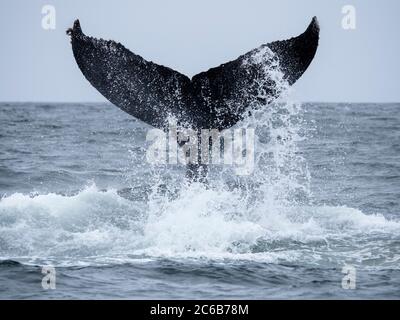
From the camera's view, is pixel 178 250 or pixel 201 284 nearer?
pixel 201 284

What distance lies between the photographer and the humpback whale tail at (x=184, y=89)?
313 inches

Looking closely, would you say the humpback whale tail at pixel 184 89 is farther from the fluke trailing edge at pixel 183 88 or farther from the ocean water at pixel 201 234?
the ocean water at pixel 201 234

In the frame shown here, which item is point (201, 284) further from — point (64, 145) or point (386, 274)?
point (64, 145)

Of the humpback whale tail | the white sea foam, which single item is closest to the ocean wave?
the white sea foam

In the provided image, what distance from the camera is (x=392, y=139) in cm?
2370

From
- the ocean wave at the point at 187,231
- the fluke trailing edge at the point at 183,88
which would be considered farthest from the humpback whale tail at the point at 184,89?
the ocean wave at the point at 187,231

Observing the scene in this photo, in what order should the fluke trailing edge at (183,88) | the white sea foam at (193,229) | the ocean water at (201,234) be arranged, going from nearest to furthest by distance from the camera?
1. the ocean water at (201,234)
2. the fluke trailing edge at (183,88)
3. the white sea foam at (193,229)

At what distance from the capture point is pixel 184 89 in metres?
8.24

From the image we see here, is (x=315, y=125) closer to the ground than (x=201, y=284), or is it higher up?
higher up

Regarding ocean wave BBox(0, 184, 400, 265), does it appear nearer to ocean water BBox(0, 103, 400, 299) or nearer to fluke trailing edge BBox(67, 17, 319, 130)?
ocean water BBox(0, 103, 400, 299)

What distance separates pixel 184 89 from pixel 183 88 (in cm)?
1

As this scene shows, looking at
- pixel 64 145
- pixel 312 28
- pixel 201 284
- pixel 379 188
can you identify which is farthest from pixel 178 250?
pixel 64 145

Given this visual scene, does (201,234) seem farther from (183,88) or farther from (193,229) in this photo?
(183,88)
